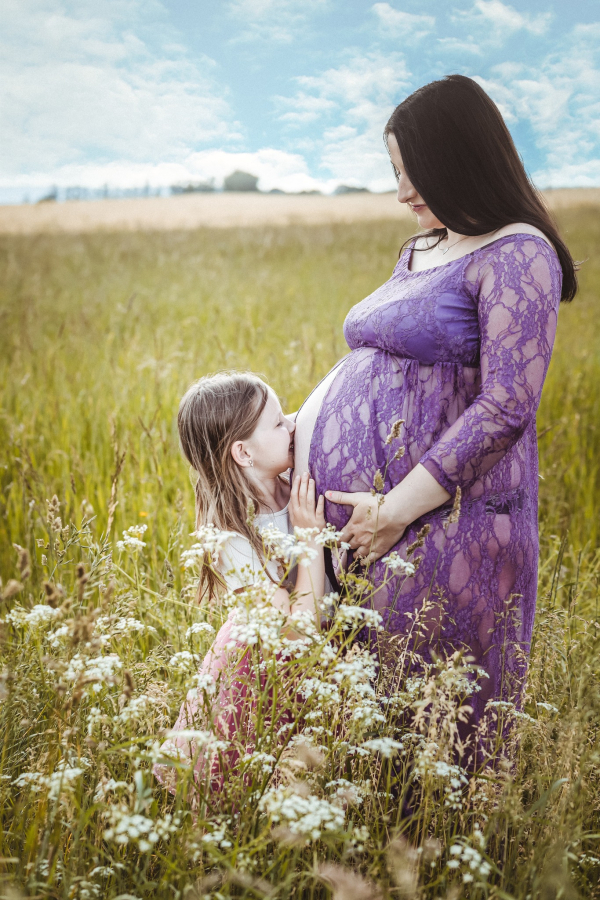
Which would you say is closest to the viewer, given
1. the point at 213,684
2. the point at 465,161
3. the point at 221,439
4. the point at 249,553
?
the point at 213,684

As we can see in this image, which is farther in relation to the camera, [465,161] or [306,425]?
[306,425]

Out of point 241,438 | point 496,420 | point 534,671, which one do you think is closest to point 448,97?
point 496,420

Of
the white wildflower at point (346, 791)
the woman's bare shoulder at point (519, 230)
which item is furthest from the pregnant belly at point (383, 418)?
the white wildflower at point (346, 791)

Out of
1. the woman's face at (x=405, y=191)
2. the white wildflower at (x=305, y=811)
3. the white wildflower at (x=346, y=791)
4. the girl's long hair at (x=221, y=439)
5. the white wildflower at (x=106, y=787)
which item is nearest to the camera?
the white wildflower at (x=305, y=811)

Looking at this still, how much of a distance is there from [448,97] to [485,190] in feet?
0.94

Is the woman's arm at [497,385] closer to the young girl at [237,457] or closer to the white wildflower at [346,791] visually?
the young girl at [237,457]

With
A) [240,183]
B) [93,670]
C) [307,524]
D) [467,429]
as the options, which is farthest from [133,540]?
[240,183]

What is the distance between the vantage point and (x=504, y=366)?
65.9 inches

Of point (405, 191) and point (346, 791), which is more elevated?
point (405, 191)

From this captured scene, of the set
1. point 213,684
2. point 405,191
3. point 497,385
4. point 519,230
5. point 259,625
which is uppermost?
point 405,191

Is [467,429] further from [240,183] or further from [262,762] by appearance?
[240,183]

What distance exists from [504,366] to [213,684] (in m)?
1.07

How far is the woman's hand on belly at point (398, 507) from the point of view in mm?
1706

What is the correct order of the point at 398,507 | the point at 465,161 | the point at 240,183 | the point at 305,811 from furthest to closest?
1. the point at 240,183
2. the point at 465,161
3. the point at 398,507
4. the point at 305,811
